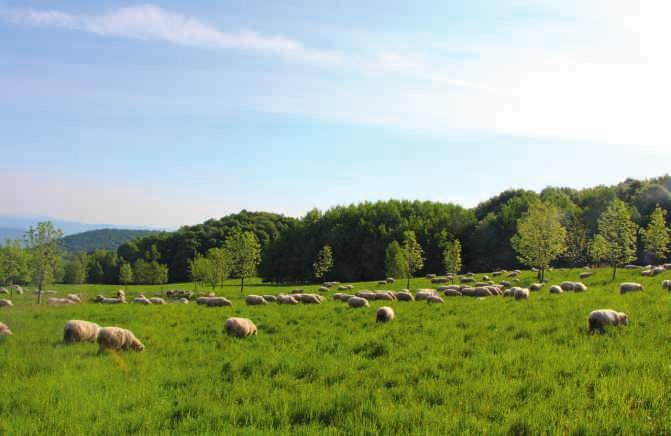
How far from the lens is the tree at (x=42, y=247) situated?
123 feet

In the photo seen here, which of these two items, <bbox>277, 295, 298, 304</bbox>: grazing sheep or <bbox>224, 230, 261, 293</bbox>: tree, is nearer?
<bbox>277, 295, 298, 304</bbox>: grazing sheep

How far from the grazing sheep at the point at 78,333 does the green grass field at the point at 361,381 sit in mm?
367

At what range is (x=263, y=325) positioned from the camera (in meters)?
18.3

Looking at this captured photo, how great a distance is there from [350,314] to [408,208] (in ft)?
252

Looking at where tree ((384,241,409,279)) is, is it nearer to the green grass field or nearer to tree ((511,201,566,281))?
tree ((511,201,566,281))

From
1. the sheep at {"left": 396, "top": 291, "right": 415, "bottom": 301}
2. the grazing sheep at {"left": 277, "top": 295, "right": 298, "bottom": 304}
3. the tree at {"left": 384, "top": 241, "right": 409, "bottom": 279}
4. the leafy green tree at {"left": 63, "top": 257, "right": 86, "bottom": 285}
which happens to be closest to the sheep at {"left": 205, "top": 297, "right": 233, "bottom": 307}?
the grazing sheep at {"left": 277, "top": 295, "right": 298, "bottom": 304}

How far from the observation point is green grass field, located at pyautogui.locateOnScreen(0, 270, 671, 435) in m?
7.32

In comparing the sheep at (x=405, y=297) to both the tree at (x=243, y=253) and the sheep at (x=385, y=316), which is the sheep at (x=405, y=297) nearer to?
the sheep at (x=385, y=316)

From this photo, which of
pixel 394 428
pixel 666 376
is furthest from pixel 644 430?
pixel 394 428

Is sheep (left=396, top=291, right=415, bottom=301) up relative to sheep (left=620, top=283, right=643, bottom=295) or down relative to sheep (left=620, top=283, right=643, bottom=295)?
down

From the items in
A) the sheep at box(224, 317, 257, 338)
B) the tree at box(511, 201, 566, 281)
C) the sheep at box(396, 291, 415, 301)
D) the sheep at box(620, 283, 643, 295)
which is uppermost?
the tree at box(511, 201, 566, 281)

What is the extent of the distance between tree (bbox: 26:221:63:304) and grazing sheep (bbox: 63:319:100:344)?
2876 centimetres

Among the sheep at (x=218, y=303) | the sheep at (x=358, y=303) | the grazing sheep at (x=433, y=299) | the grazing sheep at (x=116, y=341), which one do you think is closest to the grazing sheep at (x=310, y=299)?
the sheep at (x=358, y=303)

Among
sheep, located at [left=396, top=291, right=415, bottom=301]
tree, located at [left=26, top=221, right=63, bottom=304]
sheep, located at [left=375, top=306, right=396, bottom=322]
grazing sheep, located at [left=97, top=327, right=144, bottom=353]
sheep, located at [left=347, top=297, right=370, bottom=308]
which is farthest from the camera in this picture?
tree, located at [left=26, top=221, right=63, bottom=304]
